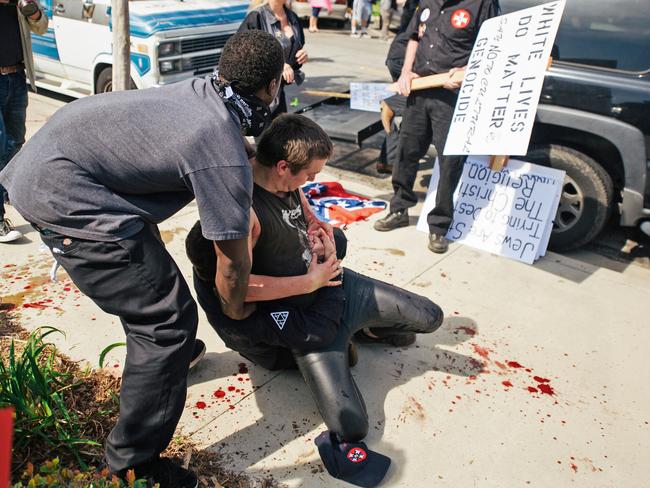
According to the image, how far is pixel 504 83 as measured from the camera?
4164 millimetres

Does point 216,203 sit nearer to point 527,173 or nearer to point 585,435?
point 585,435

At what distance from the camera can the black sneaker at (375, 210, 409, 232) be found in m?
4.86

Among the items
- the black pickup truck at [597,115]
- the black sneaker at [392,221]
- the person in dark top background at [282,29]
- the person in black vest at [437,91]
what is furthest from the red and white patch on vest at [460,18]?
the black sneaker at [392,221]

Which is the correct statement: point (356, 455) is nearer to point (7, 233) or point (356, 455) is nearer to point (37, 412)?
point (37, 412)

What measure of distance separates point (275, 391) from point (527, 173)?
2771mm

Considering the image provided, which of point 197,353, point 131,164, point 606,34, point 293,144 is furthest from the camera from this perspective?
point 606,34

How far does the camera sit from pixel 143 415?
2148mm

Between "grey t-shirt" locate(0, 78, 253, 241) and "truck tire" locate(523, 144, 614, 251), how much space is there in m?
3.33

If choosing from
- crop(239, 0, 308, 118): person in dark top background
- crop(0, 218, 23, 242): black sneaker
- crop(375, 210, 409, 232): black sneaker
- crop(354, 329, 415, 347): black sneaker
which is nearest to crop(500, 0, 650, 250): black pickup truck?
crop(375, 210, 409, 232): black sneaker

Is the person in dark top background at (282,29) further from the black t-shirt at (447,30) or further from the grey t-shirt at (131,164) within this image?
the grey t-shirt at (131,164)

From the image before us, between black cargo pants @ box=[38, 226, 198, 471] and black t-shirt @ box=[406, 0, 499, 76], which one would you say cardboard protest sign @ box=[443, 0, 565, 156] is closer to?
black t-shirt @ box=[406, 0, 499, 76]

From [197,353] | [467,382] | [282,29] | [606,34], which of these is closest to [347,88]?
[282,29]

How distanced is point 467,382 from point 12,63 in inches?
147

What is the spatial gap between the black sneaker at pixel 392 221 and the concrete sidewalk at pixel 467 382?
487mm
